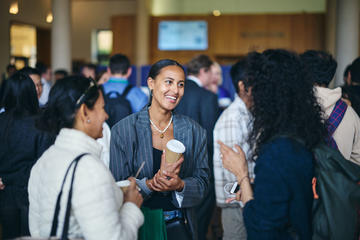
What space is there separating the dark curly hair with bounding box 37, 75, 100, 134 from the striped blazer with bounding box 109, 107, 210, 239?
54 centimetres

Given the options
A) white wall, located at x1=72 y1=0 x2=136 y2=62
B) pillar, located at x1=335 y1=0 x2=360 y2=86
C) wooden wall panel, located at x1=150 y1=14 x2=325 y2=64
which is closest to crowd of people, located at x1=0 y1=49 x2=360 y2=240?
pillar, located at x1=335 y1=0 x2=360 y2=86

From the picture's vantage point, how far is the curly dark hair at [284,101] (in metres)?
1.60

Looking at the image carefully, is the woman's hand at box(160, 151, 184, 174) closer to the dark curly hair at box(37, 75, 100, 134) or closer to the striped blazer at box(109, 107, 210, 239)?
the striped blazer at box(109, 107, 210, 239)

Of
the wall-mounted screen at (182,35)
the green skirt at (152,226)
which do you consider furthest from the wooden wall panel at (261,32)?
the green skirt at (152,226)

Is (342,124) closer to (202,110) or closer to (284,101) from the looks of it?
(284,101)

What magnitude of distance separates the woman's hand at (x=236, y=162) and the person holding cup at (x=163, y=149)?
0.87 feet

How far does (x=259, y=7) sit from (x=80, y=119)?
1245 cm

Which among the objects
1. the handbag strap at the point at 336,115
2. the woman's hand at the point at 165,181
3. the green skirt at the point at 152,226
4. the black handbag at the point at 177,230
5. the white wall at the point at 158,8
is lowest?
the black handbag at the point at 177,230

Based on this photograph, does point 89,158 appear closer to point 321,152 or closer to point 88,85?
point 88,85

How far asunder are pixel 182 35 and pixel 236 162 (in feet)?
33.8

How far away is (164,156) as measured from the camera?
1.85 m

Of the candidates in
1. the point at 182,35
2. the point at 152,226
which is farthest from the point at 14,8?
the point at 182,35

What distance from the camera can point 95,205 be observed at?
135 centimetres

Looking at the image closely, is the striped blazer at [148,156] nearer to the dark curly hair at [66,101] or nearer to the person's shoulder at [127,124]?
the person's shoulder at [127,124]
